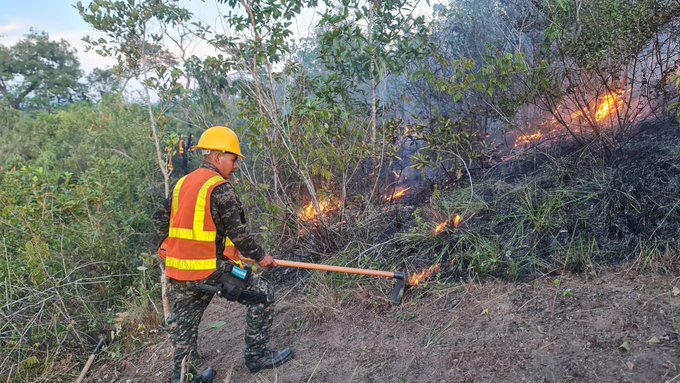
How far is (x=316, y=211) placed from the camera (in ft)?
17.3

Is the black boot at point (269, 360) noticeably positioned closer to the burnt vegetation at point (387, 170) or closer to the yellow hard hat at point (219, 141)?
the burnt vegetation at point (387, 170)

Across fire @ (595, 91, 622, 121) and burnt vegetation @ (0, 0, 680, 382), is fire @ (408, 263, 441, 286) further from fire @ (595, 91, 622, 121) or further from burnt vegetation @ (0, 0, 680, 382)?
fire @ (595, 91, 622, 121)

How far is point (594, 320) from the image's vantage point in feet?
10.4

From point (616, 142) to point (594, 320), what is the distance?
8.21 ft

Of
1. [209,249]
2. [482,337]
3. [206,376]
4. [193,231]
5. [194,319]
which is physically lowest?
[206,376]

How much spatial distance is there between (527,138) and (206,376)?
4.62 meters

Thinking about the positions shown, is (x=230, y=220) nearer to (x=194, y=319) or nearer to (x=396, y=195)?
(x=194, y=319)

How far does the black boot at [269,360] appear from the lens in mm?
3740

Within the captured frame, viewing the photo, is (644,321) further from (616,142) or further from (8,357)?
(8,357)

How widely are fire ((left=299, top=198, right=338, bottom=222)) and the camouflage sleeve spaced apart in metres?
1.77

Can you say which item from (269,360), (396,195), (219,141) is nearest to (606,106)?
(396,195)

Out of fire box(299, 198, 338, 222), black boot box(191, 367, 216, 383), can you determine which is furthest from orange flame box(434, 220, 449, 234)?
black boot box(191, 367, 216, 383)

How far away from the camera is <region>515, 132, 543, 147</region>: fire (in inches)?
→ 233

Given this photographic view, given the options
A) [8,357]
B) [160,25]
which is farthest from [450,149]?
[8,357]
